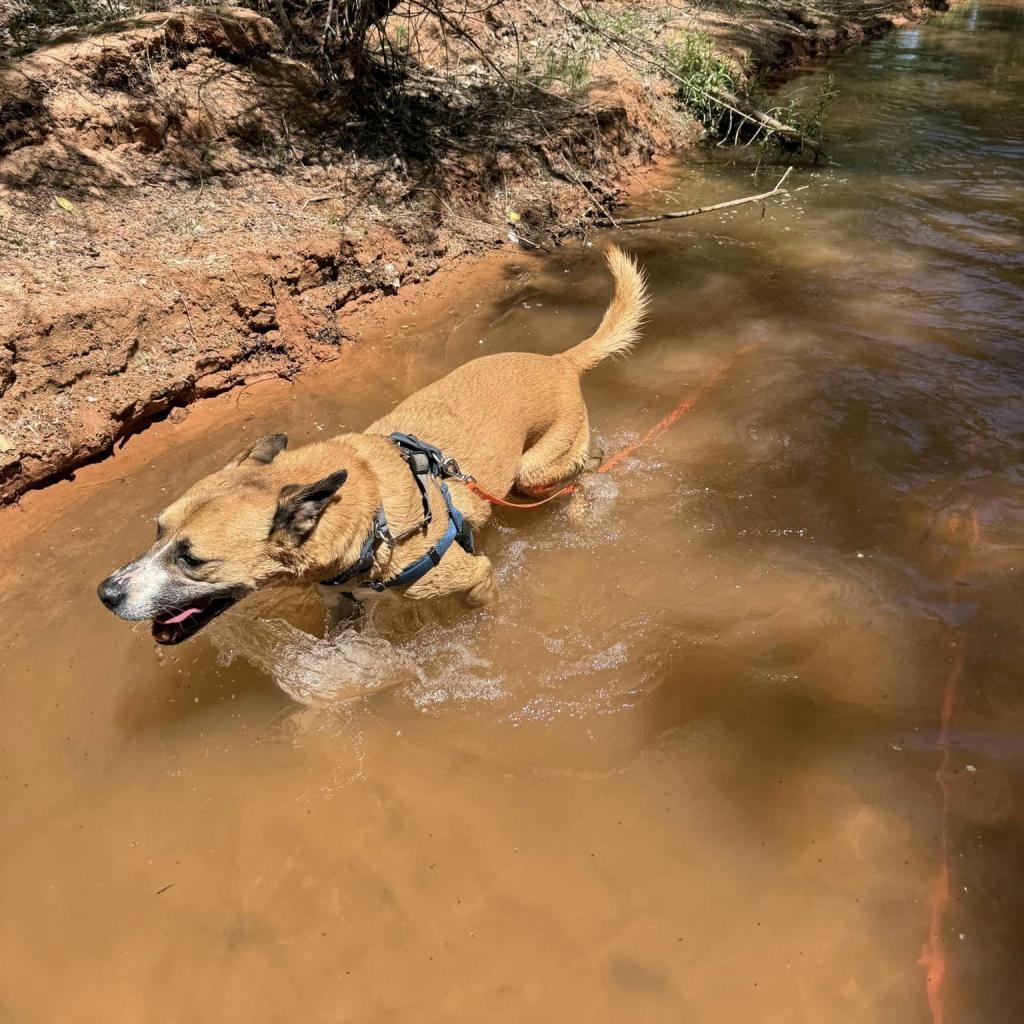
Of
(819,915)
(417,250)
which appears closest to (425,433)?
(819,915)

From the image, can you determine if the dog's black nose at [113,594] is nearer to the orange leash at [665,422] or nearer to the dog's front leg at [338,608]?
the dog's front leg at [338,608]

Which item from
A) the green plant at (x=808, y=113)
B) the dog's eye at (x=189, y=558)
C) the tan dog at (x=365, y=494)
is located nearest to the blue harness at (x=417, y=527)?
the tan dog at (x=365, y=494)

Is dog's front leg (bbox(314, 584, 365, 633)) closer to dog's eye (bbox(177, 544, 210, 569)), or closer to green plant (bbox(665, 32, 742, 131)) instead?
dog's eye (bbox(177, 544, 210, 569))

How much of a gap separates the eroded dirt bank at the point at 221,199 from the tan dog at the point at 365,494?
2.56 m

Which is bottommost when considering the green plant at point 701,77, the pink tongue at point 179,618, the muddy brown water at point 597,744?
the muddy brown water at point 597,744

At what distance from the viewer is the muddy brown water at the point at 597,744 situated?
2756 mm

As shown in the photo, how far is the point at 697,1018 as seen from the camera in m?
2.58

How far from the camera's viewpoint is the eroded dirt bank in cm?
527

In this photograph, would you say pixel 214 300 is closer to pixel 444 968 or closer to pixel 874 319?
pixel 444 968

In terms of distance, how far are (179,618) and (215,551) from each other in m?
0.40

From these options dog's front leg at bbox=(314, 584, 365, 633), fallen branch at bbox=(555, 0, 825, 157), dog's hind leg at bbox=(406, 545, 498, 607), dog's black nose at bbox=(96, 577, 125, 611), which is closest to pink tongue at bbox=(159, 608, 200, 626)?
dog's black nose at bbox=(96, 577, 125, 611)

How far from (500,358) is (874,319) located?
410 centimetres

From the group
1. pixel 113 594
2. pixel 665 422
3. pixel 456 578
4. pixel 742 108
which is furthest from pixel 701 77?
pixel 113 594

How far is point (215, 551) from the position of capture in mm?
3008
